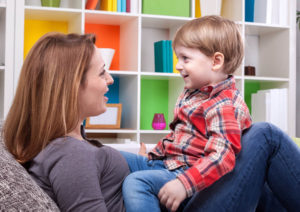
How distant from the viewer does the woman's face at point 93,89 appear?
3.53 feet

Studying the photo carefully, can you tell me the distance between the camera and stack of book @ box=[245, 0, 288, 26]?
356 cm

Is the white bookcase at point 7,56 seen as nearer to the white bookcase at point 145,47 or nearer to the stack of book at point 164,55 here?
the white bookcase at point 145,47

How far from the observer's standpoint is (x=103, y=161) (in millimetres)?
1007

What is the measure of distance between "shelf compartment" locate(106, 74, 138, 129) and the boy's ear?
1856 millimetres

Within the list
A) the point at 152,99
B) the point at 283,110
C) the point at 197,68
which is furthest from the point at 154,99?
the point at 197,68

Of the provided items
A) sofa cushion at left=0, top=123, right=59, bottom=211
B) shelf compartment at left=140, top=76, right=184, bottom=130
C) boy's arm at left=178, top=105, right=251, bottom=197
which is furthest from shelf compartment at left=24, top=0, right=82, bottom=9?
sofa cushion at left=0, top=123, right=59, bottom=211

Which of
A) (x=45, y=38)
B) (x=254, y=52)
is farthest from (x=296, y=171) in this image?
(x=254, y=52)

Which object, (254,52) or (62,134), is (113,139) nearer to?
(254,52)

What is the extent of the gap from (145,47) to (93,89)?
2.64 m

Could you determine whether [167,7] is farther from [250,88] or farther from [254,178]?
[254,178]

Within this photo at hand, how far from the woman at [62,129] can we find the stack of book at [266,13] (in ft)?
8.98

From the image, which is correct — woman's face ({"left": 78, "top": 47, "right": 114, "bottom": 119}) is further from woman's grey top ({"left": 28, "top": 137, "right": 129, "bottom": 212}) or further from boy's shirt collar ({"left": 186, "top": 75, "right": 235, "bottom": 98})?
boy's shirt collar ({"left": 186, "top": 75, "right": 235, "bottom": 98})

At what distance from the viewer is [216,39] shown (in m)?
1.45

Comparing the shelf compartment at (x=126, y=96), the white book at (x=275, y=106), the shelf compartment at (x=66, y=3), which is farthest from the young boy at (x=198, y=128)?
the white book at (x=275, y=106)
